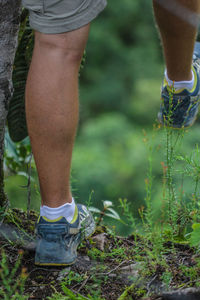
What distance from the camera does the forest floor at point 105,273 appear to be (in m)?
1.29

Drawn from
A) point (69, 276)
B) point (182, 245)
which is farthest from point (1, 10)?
point (182, 245)

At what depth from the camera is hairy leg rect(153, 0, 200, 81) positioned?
68.4 inches

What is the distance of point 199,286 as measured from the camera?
1234mm

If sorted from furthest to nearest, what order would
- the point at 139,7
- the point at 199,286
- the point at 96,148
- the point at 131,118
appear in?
the point at 139,7 → the point at 131,118 → the point at 96,148 → the point at 199,286

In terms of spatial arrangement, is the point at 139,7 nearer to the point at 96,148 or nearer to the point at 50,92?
the point at 96,148

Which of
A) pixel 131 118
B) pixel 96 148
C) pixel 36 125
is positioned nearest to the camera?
pixel 36 125

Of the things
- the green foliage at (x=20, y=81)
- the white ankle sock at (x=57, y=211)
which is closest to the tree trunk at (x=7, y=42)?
the green foliage at (x=20, y=81)

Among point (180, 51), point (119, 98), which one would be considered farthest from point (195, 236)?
point (119, 98)

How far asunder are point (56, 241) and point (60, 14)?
2.26 ft

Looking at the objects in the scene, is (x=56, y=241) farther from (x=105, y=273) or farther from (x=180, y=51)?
(x=180, y=51)

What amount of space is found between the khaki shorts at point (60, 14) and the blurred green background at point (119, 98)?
20.0 ft

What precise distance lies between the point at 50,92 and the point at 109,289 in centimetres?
63

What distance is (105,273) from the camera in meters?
1.42

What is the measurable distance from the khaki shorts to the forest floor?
0.65 metres
